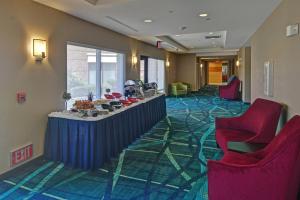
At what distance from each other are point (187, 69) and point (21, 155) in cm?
1290

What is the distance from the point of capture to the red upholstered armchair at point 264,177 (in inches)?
75.4

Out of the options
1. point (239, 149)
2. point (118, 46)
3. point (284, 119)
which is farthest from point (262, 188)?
point (118, 46)

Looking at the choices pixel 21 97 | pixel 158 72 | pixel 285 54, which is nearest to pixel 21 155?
pixel 21 97

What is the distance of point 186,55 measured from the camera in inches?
600

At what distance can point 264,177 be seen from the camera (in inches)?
78.4

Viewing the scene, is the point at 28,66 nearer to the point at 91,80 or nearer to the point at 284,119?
the point at 91,80

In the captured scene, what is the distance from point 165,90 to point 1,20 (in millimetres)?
10137

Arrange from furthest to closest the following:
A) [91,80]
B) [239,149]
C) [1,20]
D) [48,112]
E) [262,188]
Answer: [91,80] < [48,112] < [1,20] < [239,149] < [262,188]

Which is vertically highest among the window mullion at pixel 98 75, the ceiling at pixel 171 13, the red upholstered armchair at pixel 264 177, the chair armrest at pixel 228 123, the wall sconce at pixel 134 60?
the ceiling at pixel 171 13

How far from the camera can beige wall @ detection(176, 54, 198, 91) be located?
15.2 m

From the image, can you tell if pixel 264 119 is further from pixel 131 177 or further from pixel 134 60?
pixel 134 60

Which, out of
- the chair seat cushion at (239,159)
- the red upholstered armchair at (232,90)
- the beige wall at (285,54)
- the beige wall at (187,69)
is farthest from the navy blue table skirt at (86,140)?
the beige wall at (187,69)

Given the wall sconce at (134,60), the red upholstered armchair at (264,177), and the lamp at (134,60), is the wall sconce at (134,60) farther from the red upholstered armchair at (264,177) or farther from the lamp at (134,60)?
the red upholstered armchair at (264,177)

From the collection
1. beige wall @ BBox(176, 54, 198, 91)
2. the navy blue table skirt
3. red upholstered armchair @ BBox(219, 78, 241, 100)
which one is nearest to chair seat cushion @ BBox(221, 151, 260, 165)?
the navy blue table skirt
